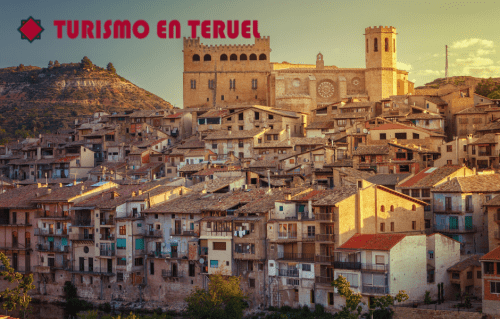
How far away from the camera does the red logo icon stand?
4366cm

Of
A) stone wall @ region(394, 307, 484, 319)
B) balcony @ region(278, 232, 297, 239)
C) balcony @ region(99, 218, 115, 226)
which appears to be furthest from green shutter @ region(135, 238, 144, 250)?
stone wall @ region(394, 307, 484, 319)

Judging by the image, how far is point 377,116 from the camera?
78.1 metres

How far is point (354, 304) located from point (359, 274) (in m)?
2.38

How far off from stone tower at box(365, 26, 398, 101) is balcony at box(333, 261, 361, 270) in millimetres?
48074

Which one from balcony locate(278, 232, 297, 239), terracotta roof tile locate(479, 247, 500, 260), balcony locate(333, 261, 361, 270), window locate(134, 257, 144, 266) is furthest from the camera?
window locate(134, 257, 144, 266)

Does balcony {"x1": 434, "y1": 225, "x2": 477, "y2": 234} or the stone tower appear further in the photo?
the stone tower

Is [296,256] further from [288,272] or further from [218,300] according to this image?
[218,300]

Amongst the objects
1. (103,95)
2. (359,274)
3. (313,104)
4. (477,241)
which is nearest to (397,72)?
(313,104)

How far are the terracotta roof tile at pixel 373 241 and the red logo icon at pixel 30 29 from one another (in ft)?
63.9

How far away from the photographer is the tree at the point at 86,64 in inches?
5886

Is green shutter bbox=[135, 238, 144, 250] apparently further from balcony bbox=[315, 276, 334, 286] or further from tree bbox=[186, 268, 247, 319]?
balcony bbox=[315, 276, 334, 286]

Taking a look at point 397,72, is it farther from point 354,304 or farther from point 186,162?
point 354,304

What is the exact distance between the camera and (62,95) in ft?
464

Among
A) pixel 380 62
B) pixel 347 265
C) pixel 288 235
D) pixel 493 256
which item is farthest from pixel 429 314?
pixel 380 62
